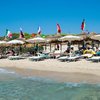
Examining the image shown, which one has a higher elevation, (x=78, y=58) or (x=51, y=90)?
(x=78, y=58)

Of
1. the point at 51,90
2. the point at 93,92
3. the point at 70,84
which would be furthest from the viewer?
the point at 70,84

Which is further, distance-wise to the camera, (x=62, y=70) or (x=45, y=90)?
(x=62, y=70)

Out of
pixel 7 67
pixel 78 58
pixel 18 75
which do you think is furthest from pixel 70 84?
pixel 7 67

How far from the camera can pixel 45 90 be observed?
12180mm

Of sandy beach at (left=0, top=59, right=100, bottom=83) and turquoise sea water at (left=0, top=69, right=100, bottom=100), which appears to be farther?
sandy beach at (left=0, top=59, right=100, bottom=83)

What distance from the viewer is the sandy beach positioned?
560 inches

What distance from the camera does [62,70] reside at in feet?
54.3

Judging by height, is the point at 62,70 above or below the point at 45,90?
above

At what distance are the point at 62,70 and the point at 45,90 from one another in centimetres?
452

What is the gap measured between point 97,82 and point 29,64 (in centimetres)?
805

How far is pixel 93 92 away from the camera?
11.2 meters

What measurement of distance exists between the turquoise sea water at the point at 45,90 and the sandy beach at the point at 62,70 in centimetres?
96

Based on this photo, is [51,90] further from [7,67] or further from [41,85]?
[7,67]

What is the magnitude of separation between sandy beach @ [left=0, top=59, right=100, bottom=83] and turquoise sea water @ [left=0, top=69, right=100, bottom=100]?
955mm
